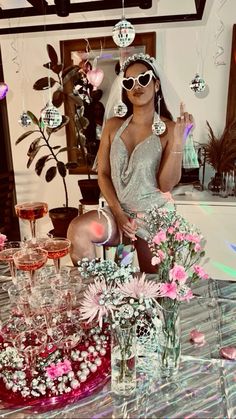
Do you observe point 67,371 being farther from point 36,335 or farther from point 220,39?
point 220,39

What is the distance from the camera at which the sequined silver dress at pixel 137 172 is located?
181cm

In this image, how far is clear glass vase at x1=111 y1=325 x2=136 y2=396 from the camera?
0.85 meters

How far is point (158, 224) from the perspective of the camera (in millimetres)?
1021

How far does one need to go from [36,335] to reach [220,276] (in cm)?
164

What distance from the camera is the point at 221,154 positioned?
2533 millimetres

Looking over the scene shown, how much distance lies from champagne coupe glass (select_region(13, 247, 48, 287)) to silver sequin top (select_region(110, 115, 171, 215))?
2.39 ft

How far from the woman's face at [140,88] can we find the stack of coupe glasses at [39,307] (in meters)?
0.82

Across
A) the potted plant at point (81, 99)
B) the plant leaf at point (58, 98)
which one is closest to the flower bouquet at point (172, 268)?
the potted plant at point (81, 99)

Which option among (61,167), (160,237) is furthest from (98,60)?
(160,237)

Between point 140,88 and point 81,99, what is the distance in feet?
3.48

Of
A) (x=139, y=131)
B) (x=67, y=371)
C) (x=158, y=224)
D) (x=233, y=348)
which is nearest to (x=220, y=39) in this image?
(x=139, y=131)

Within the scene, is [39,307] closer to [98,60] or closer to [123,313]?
[123,313]

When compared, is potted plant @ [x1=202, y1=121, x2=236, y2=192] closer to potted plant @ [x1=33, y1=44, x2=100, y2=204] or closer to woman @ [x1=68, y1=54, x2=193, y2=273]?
woman @ [x1=68, y1=54, x2=193, y2=273]

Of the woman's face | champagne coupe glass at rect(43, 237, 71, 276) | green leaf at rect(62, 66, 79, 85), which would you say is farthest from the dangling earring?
green leaf at rect(62, 66, 79, 85)
